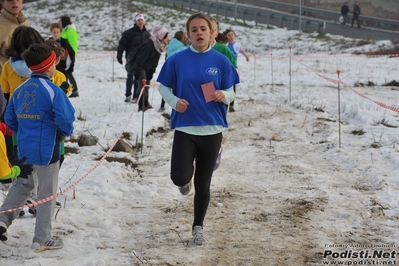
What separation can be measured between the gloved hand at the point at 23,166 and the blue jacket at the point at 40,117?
0.08 meters

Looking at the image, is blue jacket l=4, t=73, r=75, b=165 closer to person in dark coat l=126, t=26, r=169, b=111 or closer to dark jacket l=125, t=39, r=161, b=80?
person in dark coat l=126, t=26, r=169, b=111

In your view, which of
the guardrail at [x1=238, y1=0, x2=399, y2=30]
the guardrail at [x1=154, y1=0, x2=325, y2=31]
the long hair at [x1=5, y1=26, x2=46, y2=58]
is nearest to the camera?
the long hair at [x1=5, y1=26, x2=46, y2=58]

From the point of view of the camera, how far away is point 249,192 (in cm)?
691

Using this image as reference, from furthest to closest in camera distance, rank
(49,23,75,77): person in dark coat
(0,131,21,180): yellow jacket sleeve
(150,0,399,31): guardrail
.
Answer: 1. (150,0,399,31): guardrail
2. (49,23,75,77): person in dark coat
3. (0,131,21,180): yellow jacket sleeve

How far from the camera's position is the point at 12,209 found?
4.98 m

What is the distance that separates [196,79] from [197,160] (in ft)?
2.36

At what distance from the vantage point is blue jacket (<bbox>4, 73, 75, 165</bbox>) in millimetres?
4707

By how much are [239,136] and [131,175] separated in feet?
9.62

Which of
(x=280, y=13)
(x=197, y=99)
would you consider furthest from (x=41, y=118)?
(x=280, y=13)

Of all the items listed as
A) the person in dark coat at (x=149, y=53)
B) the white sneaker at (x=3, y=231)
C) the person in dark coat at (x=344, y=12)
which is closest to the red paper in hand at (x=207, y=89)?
the white sneaker at (x=3, y=231)

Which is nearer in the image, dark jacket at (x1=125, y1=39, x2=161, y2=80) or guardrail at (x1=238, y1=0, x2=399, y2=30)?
Result: dark jacket at (x1=125, y1=39, x2=161, y2=80)

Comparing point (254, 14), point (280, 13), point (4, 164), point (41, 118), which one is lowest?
point (4, 164)

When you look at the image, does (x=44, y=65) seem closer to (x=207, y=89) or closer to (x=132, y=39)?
(x=207, y=89)

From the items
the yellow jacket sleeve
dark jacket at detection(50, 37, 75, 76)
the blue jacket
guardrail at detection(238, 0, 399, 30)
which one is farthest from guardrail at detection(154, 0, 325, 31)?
the yellow jacket sleeve
